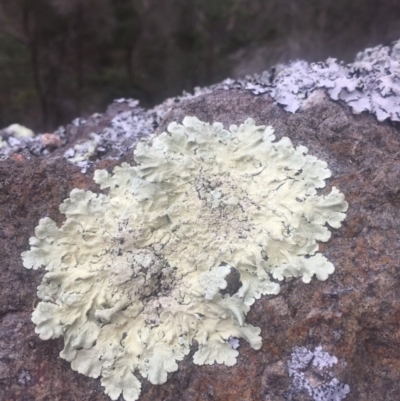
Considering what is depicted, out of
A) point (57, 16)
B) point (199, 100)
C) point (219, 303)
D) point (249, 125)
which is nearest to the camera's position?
point (219, 303)

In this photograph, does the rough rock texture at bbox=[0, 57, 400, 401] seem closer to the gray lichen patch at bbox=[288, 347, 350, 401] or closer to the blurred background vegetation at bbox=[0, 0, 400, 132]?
the gray lichen patch at bbox=[288, 347, 350, 401]

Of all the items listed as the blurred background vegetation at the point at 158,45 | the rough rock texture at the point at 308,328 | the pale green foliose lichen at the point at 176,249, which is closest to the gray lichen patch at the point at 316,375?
the rough rock texture at the point at 308,328

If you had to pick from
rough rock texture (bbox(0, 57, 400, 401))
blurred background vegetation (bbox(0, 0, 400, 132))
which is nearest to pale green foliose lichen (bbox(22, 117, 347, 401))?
rough rock texture (bbox(0, 57, 400, 401))

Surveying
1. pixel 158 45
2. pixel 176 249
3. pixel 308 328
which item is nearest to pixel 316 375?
pixel 308 328

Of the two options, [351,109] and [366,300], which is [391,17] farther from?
[366,300]

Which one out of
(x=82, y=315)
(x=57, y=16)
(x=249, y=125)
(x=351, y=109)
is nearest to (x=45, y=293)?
(x=82, y=315)

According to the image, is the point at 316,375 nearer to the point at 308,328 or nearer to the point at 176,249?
the point at 308,328
